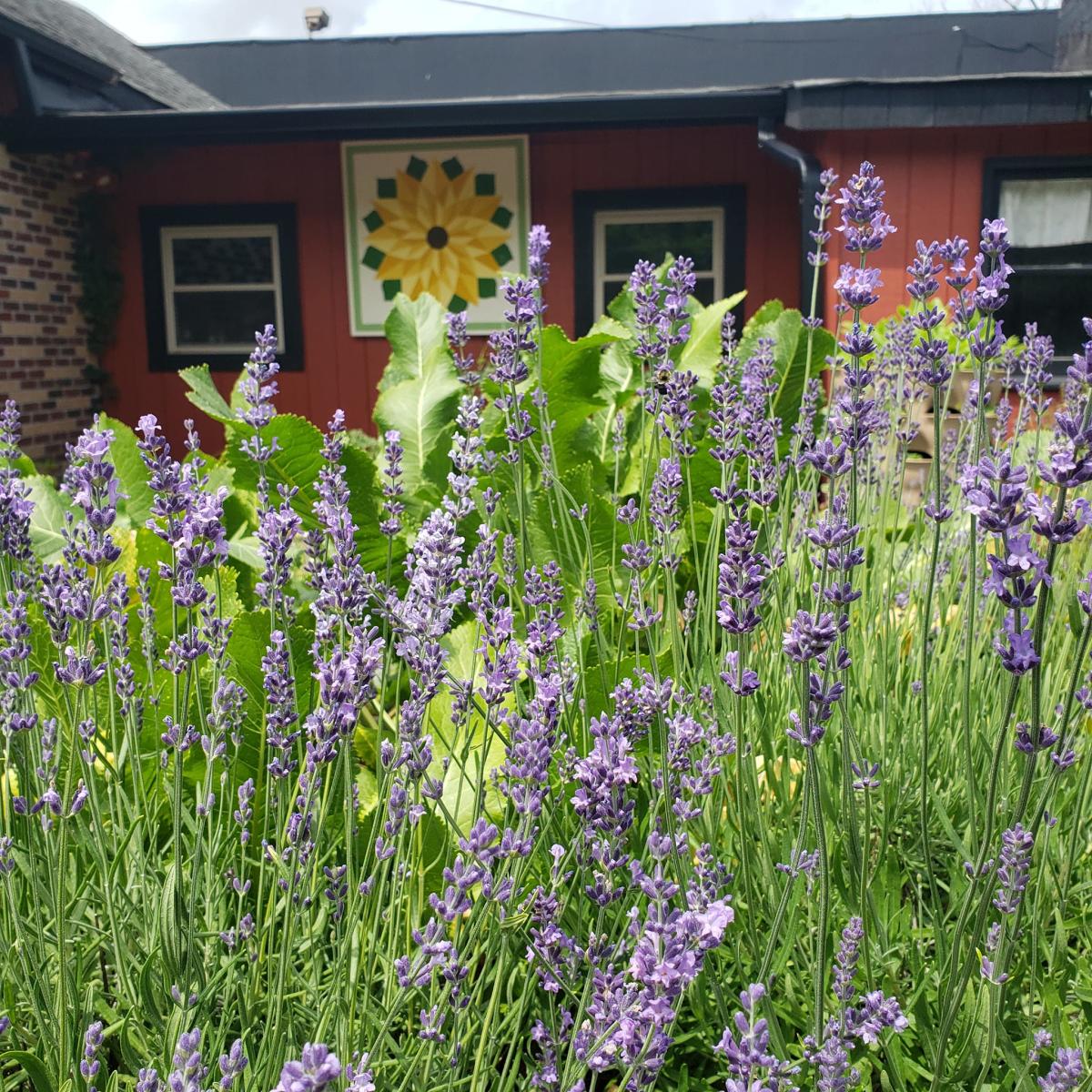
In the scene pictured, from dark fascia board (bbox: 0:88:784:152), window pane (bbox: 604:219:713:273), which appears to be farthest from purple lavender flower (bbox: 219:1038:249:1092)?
window pane (bbox: 604:219:713:273)

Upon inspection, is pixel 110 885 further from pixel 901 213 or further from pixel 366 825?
pixel 901 213

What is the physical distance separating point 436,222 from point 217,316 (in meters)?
2.32

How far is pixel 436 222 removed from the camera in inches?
382

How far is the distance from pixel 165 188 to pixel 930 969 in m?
10.2

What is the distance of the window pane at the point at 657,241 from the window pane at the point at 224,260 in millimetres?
3229

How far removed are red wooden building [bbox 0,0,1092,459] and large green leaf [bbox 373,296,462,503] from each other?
5882mm

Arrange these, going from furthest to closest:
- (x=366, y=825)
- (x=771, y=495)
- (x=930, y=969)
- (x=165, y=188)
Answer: (x=165, y=188) < (x=366, y=825) < (x=930, y=969) < (x=771, y=495)

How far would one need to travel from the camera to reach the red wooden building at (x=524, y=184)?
8492mm

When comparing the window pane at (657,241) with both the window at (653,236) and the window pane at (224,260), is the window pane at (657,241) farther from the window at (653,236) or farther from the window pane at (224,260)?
the window pane at (224,260)

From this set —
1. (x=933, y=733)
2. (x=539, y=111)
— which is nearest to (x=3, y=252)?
(x=539, y=111)

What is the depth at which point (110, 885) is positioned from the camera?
123 cm

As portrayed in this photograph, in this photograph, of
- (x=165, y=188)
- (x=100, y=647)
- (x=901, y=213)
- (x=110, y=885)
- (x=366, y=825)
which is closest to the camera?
(x=110, y=885)

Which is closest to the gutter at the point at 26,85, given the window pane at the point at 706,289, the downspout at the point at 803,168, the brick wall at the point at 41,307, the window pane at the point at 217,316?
the brick wall at the point at 41,307

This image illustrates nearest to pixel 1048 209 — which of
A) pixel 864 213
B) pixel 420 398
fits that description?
pixel 420 398
